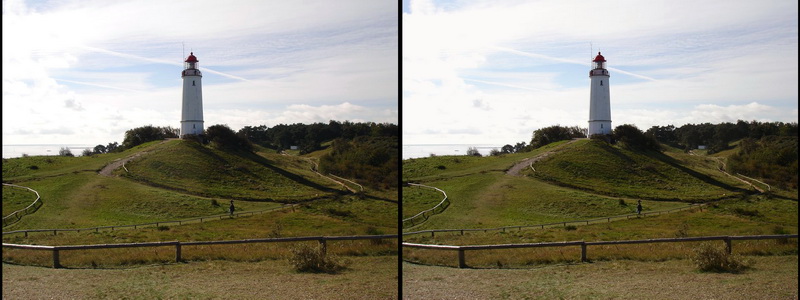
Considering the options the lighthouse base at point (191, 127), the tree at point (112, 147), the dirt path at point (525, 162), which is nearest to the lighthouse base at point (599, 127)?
the dirt path at point (525, 162)

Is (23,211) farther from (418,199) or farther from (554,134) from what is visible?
(554,134)

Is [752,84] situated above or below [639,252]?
above

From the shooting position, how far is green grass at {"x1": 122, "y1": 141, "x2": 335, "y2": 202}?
23.5ft

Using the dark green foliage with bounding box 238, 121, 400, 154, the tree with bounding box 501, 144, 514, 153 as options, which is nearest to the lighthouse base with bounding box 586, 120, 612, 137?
the tree with bounding box 501, 144, 514, 153

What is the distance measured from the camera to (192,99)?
7.16m

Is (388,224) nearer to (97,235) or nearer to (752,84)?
(97,235)

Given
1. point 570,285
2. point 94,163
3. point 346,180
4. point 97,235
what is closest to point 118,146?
point 94,163

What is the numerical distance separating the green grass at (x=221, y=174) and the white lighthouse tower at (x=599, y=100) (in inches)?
142

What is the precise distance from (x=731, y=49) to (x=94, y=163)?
27.0ft

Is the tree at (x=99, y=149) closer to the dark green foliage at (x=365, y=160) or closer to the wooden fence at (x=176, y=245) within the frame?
the wooden fence at (x=176, y=245)

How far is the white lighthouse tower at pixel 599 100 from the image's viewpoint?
7379 mm

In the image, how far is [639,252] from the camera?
22.5ft

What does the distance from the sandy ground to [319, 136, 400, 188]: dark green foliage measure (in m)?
1.51

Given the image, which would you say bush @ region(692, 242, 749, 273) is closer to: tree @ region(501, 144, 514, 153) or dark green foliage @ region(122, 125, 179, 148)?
tree @ region(501, 144, 514, 153)
